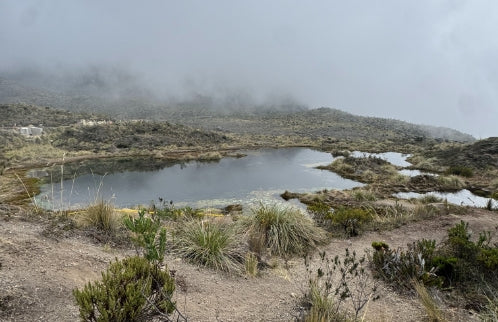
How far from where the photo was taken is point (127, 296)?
3408mm

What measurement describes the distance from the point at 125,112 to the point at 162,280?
125 meters

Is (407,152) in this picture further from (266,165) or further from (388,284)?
(388,284)

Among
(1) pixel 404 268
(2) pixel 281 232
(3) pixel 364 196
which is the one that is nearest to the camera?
(1) pixel 404 268

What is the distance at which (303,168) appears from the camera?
109 feet

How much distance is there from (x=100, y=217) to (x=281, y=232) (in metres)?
4.44

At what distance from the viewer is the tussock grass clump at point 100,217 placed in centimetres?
755

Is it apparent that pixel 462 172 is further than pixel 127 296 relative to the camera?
Yes

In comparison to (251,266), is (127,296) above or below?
above

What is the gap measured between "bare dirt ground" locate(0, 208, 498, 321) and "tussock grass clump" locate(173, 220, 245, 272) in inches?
11.6

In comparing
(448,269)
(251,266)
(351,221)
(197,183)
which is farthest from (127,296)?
(197,183)

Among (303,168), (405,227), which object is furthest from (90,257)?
(303,168)

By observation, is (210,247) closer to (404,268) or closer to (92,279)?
(92,279)

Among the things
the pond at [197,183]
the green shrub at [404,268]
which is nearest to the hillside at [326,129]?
the pond at [197,183]

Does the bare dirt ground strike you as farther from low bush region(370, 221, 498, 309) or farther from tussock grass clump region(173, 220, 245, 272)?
low bush region(370, 221, 498, 309)
